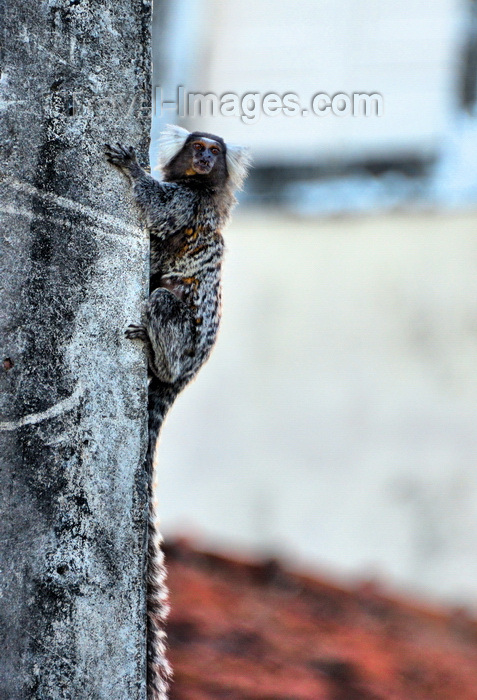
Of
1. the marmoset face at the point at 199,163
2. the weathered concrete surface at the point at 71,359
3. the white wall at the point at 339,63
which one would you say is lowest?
the weathered concrete surface at the point at 71,359

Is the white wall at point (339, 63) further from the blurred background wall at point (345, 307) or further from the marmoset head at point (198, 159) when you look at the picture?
the marmoset head at point (198, 159)

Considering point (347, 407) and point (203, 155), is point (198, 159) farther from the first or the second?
point (347, 407)

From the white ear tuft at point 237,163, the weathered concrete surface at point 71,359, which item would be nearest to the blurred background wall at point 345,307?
the white ear tuft at point 237,163

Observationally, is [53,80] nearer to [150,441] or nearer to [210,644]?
[150,441]

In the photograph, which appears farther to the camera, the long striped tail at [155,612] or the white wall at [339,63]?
the white wall at [339,63]

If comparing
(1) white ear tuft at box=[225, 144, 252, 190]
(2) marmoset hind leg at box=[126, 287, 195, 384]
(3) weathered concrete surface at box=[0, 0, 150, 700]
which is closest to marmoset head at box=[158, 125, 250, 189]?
(1) white ear tuft at box=[225, 144, 252, 190]

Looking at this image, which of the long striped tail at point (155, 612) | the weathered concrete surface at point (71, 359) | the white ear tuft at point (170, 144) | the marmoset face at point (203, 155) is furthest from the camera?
the white ear tuft at point (170, 144)
